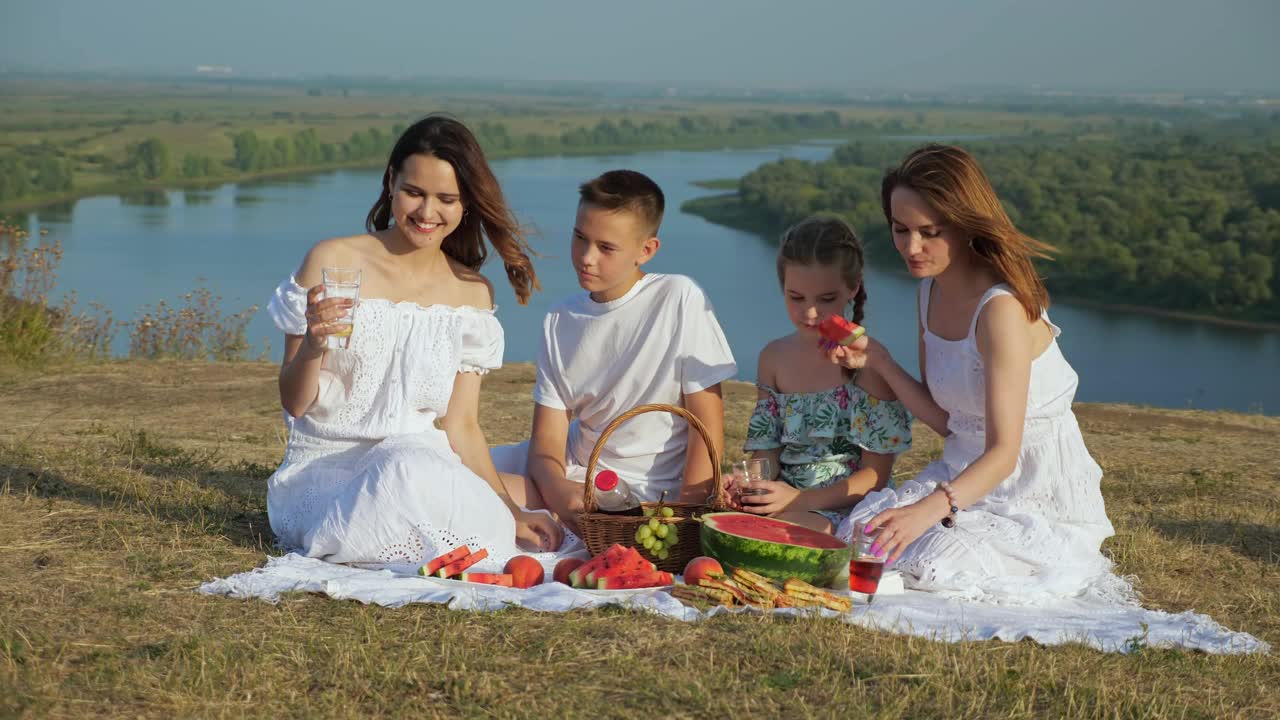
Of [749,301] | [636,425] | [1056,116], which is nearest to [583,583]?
[636,425]

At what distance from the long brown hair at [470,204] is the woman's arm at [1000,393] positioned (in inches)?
64.3

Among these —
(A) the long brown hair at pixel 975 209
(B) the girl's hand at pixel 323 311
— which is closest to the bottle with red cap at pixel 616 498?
(B) the girl's hand at pixel 323 311

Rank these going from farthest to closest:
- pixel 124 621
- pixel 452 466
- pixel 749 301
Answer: pixel 749 301 → pixel 452 466 → pixel 124 621

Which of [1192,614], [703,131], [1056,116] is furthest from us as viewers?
[1056,116]

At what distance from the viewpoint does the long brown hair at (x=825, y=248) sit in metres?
4.40

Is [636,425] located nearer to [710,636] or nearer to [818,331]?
[818,331]

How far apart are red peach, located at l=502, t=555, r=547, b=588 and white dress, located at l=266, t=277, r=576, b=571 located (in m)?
0.18

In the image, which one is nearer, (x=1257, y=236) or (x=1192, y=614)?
(x=1192, y=614)

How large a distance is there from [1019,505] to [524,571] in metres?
1.77

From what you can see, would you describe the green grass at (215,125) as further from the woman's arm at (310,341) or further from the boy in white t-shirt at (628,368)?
the boy in white t-shirt at (628,368)

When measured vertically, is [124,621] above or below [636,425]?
below

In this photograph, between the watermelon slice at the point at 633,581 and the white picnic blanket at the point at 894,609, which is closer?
the white picnic blanket at the point at 894,609

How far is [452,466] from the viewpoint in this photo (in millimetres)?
4262

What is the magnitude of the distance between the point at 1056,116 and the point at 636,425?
19744 centimetres
